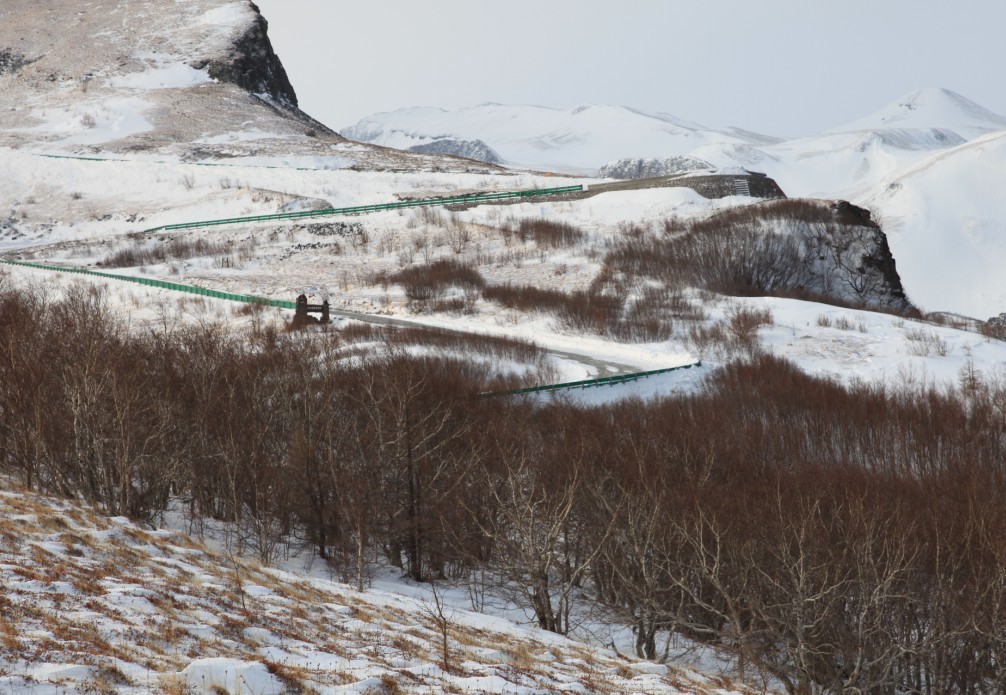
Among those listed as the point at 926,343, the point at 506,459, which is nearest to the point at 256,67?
the point at 926,343

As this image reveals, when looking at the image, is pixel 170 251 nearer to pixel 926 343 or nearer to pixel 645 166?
pixel 926 343

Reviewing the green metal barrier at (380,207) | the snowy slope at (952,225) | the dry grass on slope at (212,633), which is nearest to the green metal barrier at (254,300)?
the dry grass on slope at (212,633)

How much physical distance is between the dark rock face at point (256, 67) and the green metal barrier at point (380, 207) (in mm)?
40760

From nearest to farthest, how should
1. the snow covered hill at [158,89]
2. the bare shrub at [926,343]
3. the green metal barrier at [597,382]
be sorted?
the green metal barrier at [597,382]
the bare shrub at [926,343]
the snow covered hill at [158,89]

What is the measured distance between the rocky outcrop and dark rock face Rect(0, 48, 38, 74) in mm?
104732

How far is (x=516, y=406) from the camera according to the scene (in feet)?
73.8

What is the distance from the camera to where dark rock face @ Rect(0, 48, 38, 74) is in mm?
90562

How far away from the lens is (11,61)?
301 feet

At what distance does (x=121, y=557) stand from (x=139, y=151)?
222ft

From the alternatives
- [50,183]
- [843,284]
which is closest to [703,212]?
[843,284]

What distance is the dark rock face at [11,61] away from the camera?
90.6 meters

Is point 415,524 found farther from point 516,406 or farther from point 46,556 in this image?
point 46,556

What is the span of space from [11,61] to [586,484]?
322ft

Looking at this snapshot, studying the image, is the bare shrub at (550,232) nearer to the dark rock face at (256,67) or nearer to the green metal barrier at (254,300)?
the green metal barrier at (254,300)
